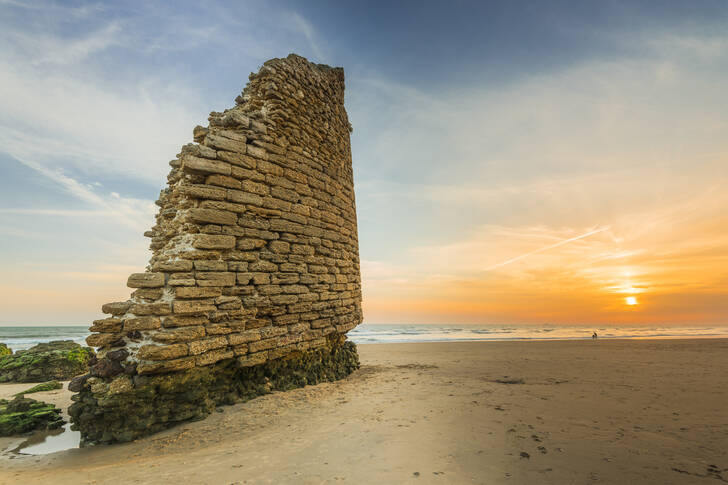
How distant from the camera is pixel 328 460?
302cm

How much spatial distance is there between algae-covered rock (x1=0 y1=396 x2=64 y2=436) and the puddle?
0.74ft

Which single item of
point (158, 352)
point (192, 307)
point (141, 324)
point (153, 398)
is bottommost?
point (153, 398)

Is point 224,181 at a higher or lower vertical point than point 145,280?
higher

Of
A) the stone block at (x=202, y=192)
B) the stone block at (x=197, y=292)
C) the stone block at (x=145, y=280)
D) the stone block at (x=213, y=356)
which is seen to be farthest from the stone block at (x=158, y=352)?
the stone block at (x=202, y=192)

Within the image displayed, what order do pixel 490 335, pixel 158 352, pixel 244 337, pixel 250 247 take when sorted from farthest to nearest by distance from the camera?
pixel 490 335
pixel 250 247
pixel 244 337
pixel 158 352

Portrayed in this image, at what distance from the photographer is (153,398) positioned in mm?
3918

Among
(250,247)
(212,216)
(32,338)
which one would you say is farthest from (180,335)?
(32,338)

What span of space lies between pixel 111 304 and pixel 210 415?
1854 mm

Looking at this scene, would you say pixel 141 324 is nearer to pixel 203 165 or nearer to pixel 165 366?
pixel 165 366

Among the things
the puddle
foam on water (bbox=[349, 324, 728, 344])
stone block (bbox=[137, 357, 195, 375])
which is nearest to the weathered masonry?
stone block (bbox=[137, 357, 195, 375])

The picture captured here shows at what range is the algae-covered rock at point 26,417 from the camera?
4527mm

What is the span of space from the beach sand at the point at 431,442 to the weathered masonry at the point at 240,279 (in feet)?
1.44

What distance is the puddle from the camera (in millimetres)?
3905

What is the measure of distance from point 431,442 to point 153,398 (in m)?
3.23
